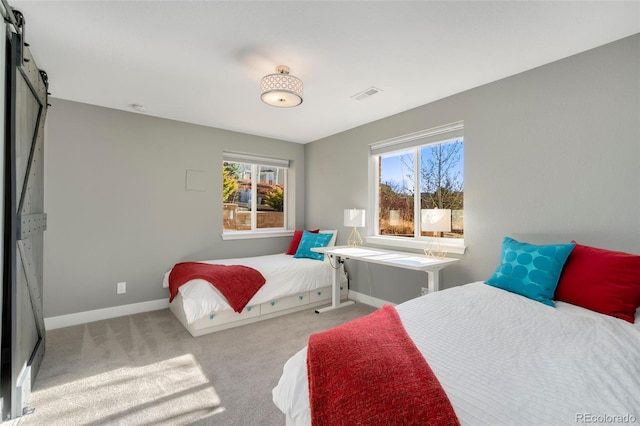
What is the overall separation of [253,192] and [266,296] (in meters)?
1.94

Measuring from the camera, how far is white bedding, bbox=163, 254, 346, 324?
113 inches

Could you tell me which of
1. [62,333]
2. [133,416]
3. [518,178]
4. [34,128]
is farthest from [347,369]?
[62,333]

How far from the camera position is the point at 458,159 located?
3.19m

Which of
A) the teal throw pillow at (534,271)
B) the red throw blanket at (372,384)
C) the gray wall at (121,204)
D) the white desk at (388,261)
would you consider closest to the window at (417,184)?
the white desk at (388,261)

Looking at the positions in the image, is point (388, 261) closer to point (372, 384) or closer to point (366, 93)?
point (366, 93)

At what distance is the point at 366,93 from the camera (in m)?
2.98

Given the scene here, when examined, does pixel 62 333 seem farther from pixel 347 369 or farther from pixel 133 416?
pixel 347 369

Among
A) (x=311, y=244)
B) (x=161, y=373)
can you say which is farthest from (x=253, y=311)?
(x=311, y=244)

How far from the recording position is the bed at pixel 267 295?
9.58 feet

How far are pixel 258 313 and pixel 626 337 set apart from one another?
2.95m

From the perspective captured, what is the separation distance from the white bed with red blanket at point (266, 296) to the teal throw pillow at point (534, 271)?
6.96 ft

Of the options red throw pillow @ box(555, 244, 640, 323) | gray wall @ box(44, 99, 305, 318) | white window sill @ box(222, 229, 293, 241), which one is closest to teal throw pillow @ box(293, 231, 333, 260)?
white window sill @ box(222, 229, 293, 241)

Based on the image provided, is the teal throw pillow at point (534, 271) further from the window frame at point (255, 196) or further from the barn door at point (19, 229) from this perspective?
the window frame at point (255, 196)

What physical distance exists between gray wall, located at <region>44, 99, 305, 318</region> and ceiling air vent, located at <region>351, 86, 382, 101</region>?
2.10 metres
